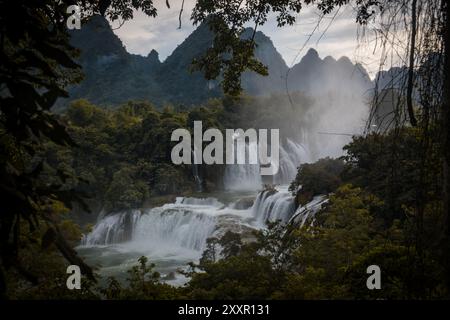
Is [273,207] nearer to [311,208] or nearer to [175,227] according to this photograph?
[311,208]

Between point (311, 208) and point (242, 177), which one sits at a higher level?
point (242, 177)

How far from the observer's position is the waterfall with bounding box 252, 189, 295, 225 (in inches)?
557

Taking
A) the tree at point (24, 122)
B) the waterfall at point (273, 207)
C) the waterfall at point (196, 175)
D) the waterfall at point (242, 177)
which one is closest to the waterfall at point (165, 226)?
the waterfall at point (273, 207)

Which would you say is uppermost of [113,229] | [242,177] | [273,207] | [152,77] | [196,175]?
[152,77]

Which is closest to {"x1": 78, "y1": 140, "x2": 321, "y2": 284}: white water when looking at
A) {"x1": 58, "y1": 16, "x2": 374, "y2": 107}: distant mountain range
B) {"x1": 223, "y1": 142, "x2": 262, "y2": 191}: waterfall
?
{"x1": 223, "y1": 142, "x2": 262, "y2": 191}: waterfall

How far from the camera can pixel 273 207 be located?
15219mm

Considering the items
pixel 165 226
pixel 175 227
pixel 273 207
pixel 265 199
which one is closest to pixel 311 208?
pixel 273 207

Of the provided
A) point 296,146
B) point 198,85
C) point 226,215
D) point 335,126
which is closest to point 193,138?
point 296,146

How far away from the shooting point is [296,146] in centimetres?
3144

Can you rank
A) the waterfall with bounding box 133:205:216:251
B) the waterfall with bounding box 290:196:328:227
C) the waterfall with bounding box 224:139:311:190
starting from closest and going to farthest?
the waterfall with bounding box 290:196:328:227 < the waterfall with bounding box 133:205:216:251 < the waterfall with bounding box 224:139:311:190

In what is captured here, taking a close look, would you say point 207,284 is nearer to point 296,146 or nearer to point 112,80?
point 296,146

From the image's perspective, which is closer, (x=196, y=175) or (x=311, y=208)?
(x=311, y=208)

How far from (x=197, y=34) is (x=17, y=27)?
73410 mm

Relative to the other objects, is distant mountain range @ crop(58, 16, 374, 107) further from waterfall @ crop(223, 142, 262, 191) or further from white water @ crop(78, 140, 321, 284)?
white water @ crop(78, 140, 321, 284)
